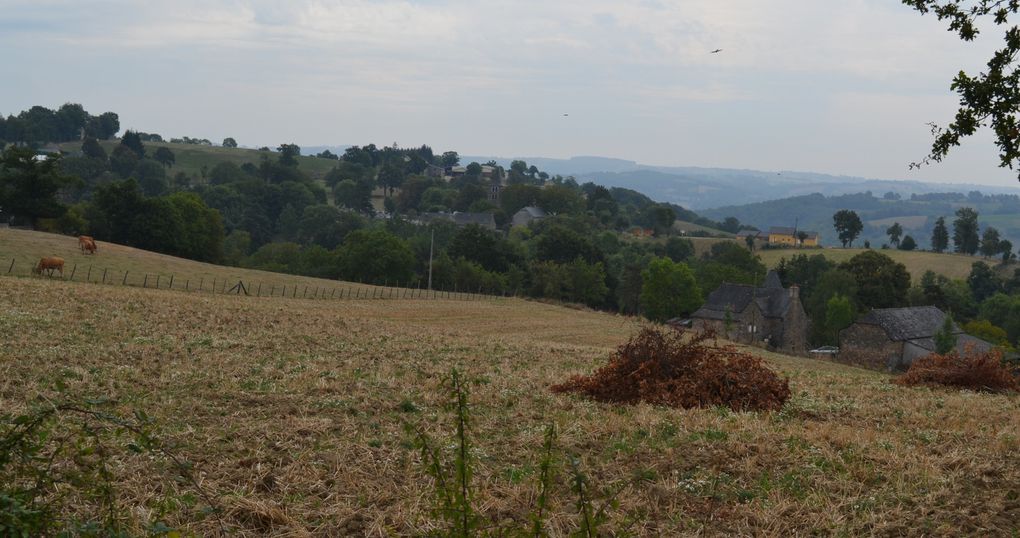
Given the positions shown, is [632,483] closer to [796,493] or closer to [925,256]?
[796,493]

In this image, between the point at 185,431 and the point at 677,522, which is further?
the point at 185,431

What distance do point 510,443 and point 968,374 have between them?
16.1m

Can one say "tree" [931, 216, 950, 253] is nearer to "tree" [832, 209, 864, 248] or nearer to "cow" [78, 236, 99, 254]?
"tree" [832, 209, 864, 248]

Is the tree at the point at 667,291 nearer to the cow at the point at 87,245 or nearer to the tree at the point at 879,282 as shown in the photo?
the tree at the point at 879,282

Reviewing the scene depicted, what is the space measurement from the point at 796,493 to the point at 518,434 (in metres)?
3.73

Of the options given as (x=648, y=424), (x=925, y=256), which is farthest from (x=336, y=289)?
(x=925, y=256)

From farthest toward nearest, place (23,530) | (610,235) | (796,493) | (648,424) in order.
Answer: (610,235) → (648,424) → (796,493) → (23,530)

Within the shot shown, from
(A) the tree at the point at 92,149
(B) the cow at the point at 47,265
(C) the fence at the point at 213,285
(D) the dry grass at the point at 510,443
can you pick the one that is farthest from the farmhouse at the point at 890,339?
(A) the tree at the point at 92,149

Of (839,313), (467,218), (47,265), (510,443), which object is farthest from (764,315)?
(467,218)

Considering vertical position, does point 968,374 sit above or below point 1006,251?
below

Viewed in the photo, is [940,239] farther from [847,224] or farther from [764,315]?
[764,315]

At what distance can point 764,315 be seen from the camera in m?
86.9

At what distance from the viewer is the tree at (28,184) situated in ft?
254

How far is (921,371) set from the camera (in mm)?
→ 22109
